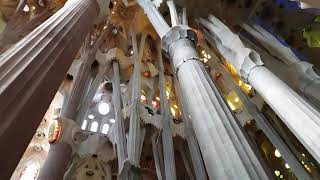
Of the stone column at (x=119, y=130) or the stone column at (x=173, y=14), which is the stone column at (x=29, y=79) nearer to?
the stone column at (x=173, y=14)

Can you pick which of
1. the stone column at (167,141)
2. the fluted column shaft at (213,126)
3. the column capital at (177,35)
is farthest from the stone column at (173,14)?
the stone column at (167,141)

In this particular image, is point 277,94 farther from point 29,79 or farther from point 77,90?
point 77,90

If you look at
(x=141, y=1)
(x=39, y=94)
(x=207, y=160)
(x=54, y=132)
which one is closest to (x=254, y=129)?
(x=141, y=1)

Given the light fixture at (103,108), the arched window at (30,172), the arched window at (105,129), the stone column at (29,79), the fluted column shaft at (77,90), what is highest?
the light fixture at (103,108)

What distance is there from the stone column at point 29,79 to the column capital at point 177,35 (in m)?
3.12

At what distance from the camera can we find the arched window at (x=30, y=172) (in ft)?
58.9

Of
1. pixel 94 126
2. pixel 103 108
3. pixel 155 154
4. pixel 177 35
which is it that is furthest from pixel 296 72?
pixel 103 108

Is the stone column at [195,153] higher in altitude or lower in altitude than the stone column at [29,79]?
higher

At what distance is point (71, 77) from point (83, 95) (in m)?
1.72

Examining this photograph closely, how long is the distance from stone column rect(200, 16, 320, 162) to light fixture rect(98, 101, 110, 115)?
11.7 m

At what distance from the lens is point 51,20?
5363 millimetres

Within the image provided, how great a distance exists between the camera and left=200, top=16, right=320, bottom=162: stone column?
4.80 metres

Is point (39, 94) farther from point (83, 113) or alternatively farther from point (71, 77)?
point (71, 77)

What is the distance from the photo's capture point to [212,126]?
18.2ft
